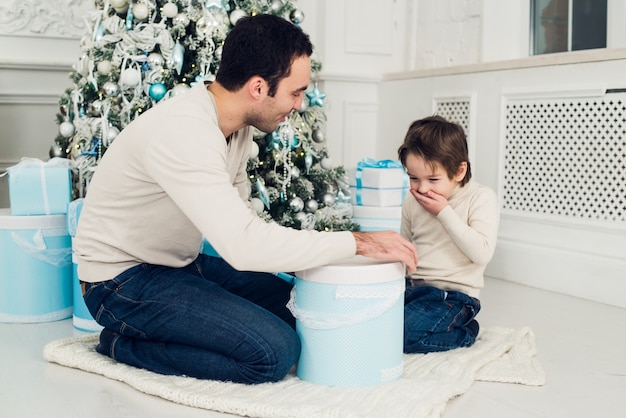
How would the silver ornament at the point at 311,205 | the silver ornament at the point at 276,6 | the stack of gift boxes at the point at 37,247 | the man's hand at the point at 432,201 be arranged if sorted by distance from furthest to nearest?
the silver ornament at the point at 311,205, the silver ornament at the point at 276,6, the stack of gift boxes at the point at 37,247, the man's hand at the point at 432,201

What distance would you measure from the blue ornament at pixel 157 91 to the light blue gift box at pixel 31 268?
0.56m

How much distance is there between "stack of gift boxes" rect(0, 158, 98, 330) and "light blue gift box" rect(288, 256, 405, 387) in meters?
0.96

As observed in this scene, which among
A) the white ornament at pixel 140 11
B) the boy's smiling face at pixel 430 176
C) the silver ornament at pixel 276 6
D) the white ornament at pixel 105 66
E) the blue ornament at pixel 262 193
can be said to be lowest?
the blue ornament at pixel 262 193

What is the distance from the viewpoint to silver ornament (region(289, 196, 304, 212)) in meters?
3.08

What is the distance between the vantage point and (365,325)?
5.89ft

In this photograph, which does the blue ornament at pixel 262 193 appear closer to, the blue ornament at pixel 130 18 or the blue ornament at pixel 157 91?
the blue ornament at pixel 157 91

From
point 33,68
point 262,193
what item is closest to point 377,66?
point 262,193

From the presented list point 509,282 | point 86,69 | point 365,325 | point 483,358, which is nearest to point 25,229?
point 86,69

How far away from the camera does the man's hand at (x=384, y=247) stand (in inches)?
69.5

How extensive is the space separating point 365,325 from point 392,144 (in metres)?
2.33

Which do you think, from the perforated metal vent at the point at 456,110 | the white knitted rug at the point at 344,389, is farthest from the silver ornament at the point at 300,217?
the white knitted rug at the point at 344,389

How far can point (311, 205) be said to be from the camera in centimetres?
317

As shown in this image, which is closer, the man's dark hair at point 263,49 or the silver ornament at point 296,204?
the man's dark hair at point 263,49

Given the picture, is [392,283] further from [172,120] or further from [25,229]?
[25,229]
